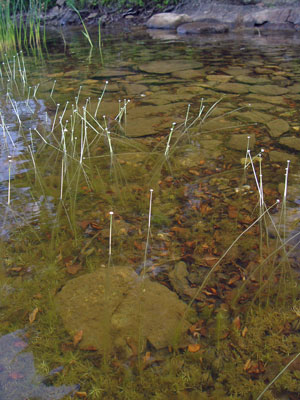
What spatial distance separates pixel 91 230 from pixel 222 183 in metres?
1.16

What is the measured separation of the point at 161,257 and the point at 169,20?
1129cm

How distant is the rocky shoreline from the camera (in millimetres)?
10242

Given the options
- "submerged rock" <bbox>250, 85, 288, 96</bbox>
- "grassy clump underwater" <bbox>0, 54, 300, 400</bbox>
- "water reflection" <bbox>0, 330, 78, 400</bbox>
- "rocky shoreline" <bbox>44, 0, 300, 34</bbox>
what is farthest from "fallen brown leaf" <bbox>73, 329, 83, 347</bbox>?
"rocky shoreline" <bbox>44, 0, 300, 34</bbox>

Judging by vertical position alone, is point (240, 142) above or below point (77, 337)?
above

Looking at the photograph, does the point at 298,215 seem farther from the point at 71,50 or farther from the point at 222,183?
the point at 71,50

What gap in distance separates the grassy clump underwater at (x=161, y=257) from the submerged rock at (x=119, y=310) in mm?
41

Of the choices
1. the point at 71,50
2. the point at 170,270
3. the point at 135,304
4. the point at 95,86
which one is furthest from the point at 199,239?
the point at 71,50

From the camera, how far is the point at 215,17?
11.4 m

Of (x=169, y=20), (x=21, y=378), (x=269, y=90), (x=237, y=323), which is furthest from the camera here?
(x=169, y=20)

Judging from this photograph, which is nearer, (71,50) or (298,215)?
(298,215)

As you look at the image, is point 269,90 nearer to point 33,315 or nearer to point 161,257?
point 161,257

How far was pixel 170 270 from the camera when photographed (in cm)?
213

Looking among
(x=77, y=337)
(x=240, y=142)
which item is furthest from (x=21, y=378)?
(x=240, y=142)

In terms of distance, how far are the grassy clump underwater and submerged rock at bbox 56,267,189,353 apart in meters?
0.04
